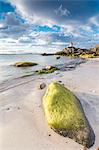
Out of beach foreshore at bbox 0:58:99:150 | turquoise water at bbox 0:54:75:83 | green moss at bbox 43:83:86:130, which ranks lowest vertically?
turquoise water at bbox 0:54:75:83

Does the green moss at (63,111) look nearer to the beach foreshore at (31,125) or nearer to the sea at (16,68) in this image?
the beach foreshore at (31,125)

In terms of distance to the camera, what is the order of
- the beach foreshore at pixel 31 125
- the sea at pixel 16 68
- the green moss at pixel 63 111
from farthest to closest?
the sea at pixel 16 68 < the green moss at pixel 63 111 < the beach foreshore at pixel 31 125

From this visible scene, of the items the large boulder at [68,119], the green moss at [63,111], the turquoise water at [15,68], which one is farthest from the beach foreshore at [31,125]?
the turquoise water at [15,68]

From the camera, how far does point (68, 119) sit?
5.84m

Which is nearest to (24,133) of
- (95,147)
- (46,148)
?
(46,148)

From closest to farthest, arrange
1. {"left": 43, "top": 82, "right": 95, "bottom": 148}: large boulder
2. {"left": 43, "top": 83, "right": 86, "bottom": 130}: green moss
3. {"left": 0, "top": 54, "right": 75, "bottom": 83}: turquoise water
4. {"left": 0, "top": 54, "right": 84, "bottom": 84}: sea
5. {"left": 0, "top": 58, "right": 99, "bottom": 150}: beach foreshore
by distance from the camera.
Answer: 1. {"left": 0, "top": 58, "right": 99, "bottom": 150}: beach foreshore
2. {"left": 43, "top": 82, "right": 95, "bottom": 148}: large boulder
3. {"left": 43, "top": 83, "right": 86, "bottom": 130}: green moss
4. {"left": 0, "top": 54, "right": 84, "bottom": 84}: sea
5. {"left": 0, "top": 54, "right": 75, "bottom": 83}: turquoise water

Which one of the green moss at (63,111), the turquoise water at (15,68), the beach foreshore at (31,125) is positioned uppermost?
the green moss at (63,111)

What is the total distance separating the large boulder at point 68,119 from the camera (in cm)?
545

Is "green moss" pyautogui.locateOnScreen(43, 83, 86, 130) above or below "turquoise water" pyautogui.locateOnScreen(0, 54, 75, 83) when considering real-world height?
above

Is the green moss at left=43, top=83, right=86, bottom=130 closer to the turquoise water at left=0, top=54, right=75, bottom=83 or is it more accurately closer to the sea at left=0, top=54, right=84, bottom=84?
the sea at left=0, top=54, right=84, bottom=84

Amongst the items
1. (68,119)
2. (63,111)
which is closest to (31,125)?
(63,111)

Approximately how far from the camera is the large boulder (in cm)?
545

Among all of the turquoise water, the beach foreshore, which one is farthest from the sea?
the beach foreshore

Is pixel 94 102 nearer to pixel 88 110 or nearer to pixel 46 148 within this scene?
pixel 88 110
